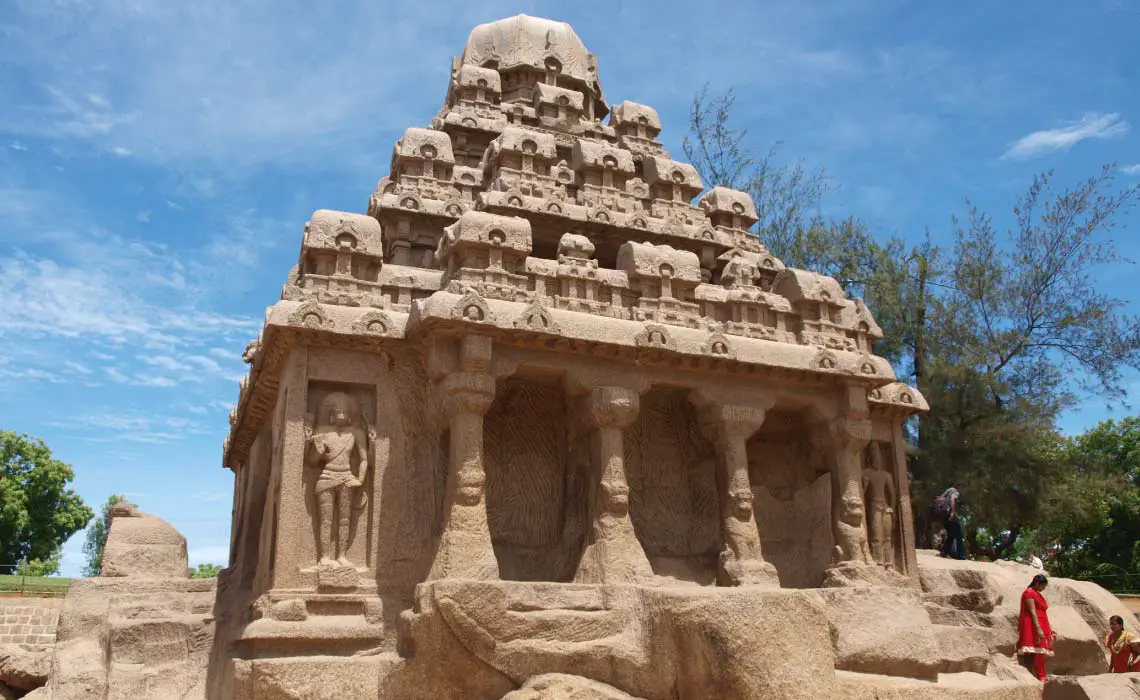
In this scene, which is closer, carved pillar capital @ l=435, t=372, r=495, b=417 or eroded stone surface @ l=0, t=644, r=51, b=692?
carved pillar capital @ l=435, t=372, r=495, b=417

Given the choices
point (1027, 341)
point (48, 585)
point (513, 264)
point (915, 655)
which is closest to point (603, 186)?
point (513, 264)

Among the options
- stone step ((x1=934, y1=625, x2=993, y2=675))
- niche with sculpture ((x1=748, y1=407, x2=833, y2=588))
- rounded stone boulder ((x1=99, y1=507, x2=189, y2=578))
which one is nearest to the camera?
stone step ((x1=934, y1=625, x2=993, y2=675))

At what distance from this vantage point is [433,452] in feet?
35.1

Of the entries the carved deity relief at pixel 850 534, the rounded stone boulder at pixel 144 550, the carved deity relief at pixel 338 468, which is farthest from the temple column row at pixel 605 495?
the rounded stone boulder at pixel 144 550

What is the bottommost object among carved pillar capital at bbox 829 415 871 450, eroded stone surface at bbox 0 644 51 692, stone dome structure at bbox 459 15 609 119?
eroded stone surface at bbox 0 644 51 692

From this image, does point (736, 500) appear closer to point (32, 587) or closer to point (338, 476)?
point (338, 476)

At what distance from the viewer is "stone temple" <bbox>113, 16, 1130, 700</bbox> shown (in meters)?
8.53

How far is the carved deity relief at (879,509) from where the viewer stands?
1293 cm

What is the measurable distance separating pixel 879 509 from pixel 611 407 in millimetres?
4631

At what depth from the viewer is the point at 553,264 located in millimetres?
11562

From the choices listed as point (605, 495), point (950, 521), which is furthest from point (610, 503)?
point (950, 521)

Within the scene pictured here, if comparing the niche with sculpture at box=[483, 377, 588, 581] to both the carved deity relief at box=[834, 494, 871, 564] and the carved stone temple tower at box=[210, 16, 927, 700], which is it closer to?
the carved stone temple tower at box=[210, 16, 927, 700]

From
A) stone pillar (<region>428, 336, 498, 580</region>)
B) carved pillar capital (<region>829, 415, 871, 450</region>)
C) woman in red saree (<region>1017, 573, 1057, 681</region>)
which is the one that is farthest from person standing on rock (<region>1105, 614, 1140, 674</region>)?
stone pillar (<region>428, 336, 498, 580</region>)

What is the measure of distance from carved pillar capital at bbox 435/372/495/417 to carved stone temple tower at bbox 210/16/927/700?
0.03 metres
